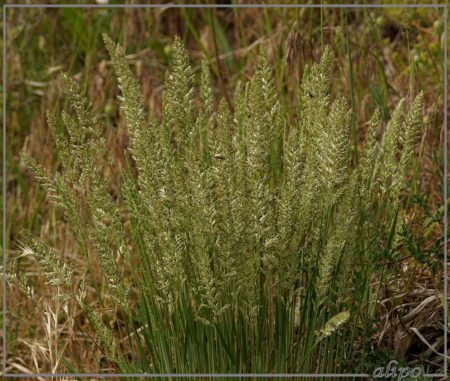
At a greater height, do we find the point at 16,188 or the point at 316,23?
the point at 316,23

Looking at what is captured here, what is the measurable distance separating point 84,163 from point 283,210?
0.41 meters

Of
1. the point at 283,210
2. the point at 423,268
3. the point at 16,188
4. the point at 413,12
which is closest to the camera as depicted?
the point at 283,210

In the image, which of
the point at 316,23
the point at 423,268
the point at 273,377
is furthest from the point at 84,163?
the point at 316,23

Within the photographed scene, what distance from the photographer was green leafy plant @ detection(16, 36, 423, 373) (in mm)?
1631

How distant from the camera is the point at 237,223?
1.61m

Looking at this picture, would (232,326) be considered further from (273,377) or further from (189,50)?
(189,50)

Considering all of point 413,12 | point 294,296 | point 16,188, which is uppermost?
point 413,12

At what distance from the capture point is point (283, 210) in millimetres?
1632

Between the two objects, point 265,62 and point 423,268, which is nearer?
point 265,62

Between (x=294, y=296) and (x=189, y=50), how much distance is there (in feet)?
6.28

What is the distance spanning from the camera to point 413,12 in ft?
9.33

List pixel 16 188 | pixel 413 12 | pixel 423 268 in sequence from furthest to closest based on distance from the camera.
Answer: pixel 16 188 → pixel 413 12 → pixel 423 268

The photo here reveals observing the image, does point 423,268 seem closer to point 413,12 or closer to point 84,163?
point 84,163

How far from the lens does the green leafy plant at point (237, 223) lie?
5.35 ft
